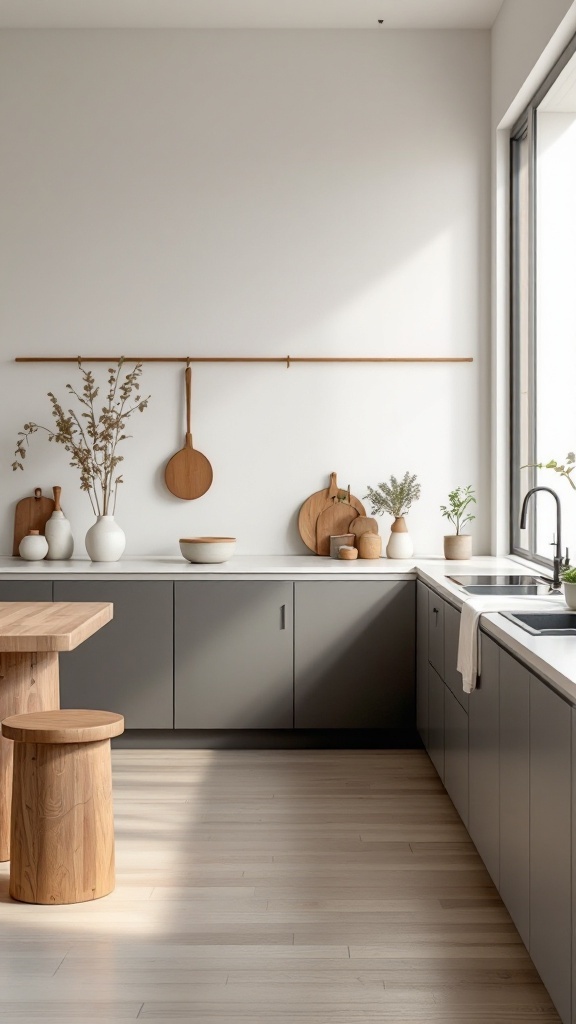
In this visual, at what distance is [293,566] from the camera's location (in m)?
4.66

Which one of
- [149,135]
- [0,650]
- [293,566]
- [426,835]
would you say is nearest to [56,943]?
[0,650]

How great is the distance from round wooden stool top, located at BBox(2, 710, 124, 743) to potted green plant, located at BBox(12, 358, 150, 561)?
1.74 m

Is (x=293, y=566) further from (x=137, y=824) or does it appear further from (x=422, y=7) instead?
(x=422, y=7)

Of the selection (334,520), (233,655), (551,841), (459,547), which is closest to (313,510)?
(334,520)

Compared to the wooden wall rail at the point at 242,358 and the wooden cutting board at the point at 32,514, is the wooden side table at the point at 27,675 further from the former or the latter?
the wooden wall rail at the point at 242,358

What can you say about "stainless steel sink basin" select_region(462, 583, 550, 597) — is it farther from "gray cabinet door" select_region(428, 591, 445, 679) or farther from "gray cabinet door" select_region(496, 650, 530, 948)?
"gray cabinet door" select_region(496, 650, 530, 948)

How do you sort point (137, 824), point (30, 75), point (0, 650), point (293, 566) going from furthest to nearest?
point (30, 75), point (293, 566), point (137, 824), point (0, 650)

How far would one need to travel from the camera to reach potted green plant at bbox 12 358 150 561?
16.1ft

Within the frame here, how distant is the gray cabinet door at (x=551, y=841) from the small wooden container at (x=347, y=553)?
100 inches

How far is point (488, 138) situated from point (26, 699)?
3.56 meters

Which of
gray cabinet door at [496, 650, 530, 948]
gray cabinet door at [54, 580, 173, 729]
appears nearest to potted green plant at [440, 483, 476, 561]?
gray cabinet door at [54, 580, 173, 729]

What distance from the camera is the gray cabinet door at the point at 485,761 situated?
288cm

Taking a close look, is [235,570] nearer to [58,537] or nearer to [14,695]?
[58,537]

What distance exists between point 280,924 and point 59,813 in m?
0.71
